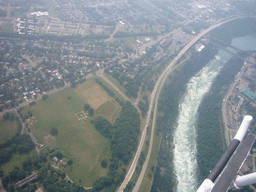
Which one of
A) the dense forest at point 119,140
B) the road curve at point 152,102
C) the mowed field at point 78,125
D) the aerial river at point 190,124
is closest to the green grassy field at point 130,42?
the road curve at point 152,102

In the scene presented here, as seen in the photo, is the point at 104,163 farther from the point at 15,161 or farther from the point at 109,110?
the point at 15,161

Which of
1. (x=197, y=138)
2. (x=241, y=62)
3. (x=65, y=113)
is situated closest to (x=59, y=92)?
(x=65, y=113)

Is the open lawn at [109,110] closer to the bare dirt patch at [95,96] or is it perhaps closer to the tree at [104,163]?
the bare dirt patch at [95,96]

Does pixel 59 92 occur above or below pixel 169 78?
below

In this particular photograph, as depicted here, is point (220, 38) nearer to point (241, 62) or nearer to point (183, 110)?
point (241, 62)

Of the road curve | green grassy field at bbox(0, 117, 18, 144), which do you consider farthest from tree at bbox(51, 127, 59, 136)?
the road curve


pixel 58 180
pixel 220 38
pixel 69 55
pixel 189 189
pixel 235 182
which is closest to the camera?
pixel 235 182
